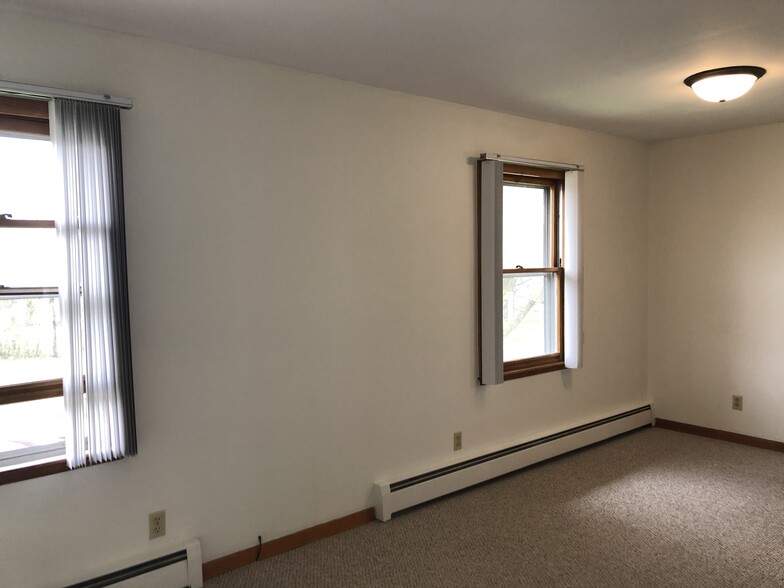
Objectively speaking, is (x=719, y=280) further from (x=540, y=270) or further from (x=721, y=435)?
(x=540, y=270)

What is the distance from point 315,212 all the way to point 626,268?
322 centimetres

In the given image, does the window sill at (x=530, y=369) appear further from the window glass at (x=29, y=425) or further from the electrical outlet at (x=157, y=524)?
the window glass at (x=29, y=425)

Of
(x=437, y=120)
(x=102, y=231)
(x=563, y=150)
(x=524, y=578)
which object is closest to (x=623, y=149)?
(x=563, y=150)

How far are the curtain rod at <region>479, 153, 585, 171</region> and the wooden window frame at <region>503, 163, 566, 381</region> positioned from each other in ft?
0.24

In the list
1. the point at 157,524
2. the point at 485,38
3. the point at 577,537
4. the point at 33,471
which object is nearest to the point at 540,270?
the point at 577,537

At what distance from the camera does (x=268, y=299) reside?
2977 millimetres

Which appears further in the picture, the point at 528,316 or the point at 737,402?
the point at 737,402

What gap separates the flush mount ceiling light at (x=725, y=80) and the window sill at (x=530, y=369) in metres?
2.13

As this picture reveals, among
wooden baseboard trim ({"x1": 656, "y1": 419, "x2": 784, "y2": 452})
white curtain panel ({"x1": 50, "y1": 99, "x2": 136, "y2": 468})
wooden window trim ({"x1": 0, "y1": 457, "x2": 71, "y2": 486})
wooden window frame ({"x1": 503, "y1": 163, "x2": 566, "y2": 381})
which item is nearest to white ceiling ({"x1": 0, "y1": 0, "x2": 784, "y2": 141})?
white curtain panel ({"x1": 50, "y1": 99, "x2": 136, "y2": 468})

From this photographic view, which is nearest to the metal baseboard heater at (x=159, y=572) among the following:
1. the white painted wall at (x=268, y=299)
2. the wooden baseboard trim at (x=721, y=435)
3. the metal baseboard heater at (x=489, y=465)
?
the white painted wall at (x=268, y=299)

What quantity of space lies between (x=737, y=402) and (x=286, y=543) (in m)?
3.92

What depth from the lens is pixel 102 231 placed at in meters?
2.41

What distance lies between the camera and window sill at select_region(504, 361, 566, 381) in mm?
4197

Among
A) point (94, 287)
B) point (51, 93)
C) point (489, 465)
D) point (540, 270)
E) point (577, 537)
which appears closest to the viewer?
point (51, 93)
